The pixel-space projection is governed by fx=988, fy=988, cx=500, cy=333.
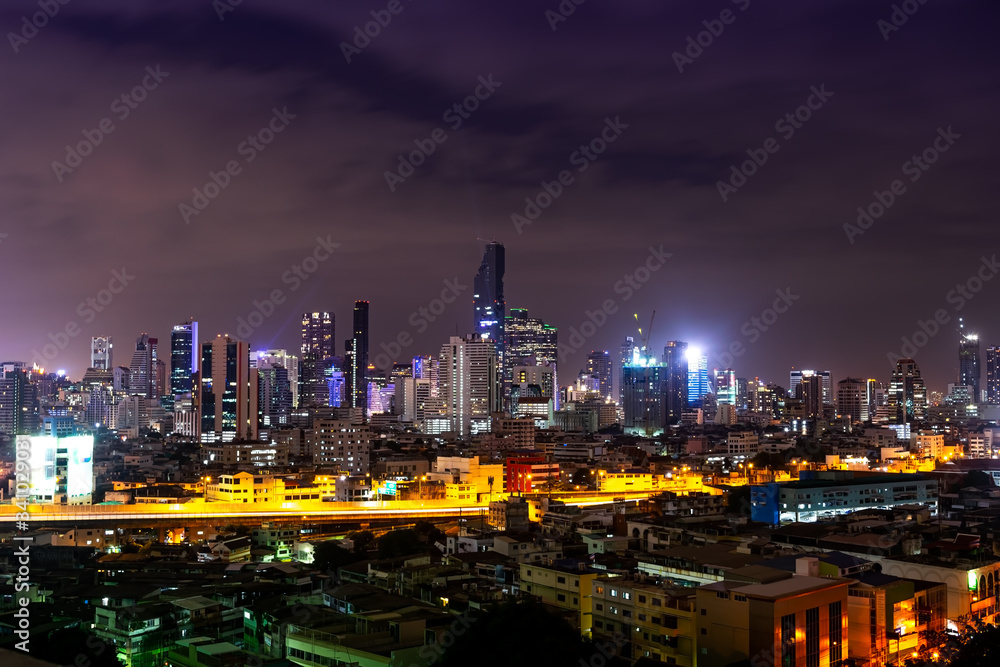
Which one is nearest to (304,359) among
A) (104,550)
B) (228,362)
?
(228,362)

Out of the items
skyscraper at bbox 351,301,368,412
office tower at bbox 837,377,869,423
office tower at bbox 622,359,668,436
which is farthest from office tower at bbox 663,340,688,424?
skyscraper at bbox 351,301,368,412

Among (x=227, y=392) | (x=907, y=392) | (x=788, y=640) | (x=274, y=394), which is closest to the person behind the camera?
(x=788, y=640)

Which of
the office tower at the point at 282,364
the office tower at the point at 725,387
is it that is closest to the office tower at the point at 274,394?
the office tower at the point at 282,364

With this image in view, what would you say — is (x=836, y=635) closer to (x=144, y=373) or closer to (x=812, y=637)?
(x=812, y=637)

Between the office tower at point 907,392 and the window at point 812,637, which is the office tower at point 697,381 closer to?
the office tower at point 907,392

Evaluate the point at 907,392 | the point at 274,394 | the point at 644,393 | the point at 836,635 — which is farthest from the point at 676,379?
the point at 836,635

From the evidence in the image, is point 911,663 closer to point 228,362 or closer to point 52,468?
point 52,468
